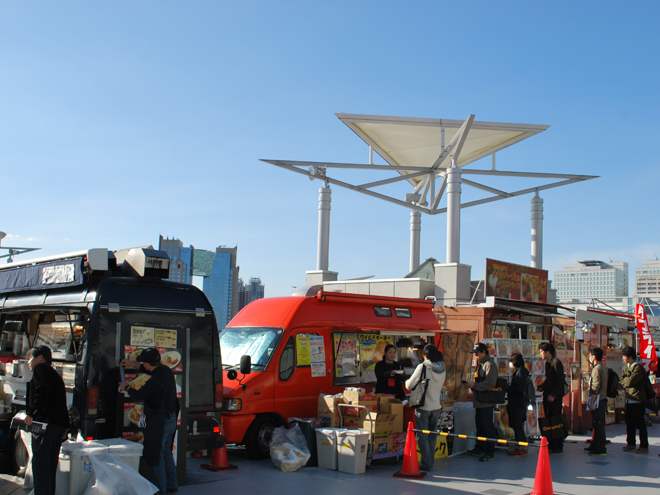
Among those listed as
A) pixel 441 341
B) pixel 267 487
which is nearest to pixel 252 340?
pixel 267 487

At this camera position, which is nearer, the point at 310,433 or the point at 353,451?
the point at 353,451

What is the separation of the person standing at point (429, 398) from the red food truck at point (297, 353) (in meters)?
1.15

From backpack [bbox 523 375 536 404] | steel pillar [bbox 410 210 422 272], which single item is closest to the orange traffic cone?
backpack [bbox 523 375 536 404]

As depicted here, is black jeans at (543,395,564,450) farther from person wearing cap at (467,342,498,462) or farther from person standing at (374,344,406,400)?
person standing at (374,344,406,400)

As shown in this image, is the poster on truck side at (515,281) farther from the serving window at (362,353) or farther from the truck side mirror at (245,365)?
the truck side mirror at (245,365)

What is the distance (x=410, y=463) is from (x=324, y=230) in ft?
40.7

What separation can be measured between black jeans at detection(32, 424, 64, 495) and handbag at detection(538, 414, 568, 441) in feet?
25.5

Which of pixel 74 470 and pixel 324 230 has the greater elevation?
pixel 324 230

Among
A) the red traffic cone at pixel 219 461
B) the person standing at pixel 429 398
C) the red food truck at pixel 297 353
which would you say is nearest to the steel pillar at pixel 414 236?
the red food truck at pixel 297 353

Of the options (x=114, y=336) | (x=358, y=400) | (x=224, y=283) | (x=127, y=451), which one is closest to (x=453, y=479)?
(x=358, y=400)

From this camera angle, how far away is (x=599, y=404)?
10906 millimetres

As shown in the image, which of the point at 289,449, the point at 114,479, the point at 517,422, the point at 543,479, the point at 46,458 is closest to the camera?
the point at 114,479

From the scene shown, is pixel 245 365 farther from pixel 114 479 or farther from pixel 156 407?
pixel 114 479

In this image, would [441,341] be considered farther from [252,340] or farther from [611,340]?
[611,340]
